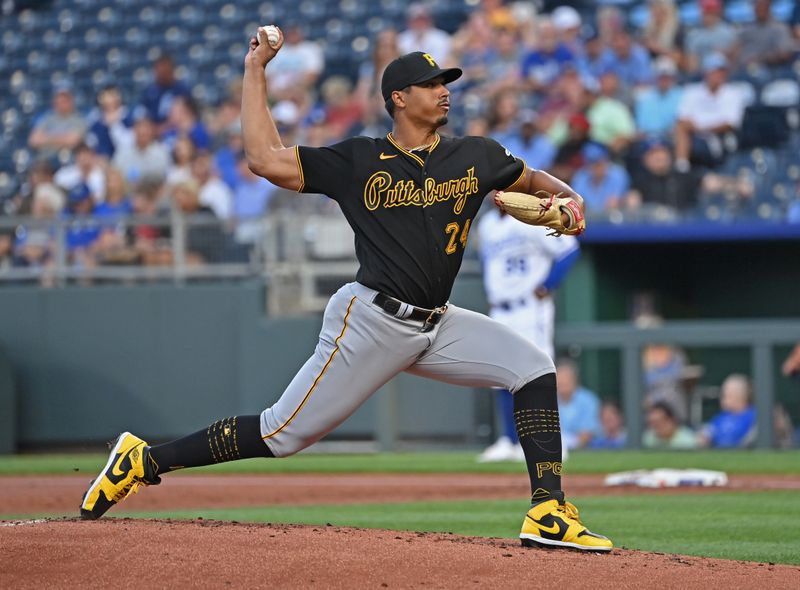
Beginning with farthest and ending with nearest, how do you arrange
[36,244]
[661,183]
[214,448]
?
[36,244] < [661,183] < [214,448]

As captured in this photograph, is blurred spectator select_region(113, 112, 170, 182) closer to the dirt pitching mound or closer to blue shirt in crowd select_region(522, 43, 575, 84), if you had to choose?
blue shirt in crowd select_region(522, 43, 575, 84)

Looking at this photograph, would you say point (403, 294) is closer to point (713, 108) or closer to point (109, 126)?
point (713, 108)

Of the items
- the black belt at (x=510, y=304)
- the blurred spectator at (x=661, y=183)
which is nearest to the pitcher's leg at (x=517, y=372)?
the black belt at (x=510, y=304)

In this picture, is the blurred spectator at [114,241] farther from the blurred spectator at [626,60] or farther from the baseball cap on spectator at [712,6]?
the baseball cap on spectator at [712,6]

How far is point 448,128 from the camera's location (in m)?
13.8

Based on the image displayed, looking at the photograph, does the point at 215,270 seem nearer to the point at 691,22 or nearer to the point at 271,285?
the point at 271,285

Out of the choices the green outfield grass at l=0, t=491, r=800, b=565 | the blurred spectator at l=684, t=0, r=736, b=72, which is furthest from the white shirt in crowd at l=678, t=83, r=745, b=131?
the green outfield grass at l=0, t=491, r=800, b=565

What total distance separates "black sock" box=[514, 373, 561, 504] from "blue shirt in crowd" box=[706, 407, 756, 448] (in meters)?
6.54

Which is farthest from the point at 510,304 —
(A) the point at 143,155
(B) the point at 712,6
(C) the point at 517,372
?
(A) the point at 143,155

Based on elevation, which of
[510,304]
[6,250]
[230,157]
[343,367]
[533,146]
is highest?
[230,157]

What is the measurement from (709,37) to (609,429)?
4.39m

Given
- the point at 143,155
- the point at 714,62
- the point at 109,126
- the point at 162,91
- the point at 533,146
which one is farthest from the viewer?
the point at 162,91

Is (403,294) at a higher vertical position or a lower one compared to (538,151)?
lower

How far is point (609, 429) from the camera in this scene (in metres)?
11.4
